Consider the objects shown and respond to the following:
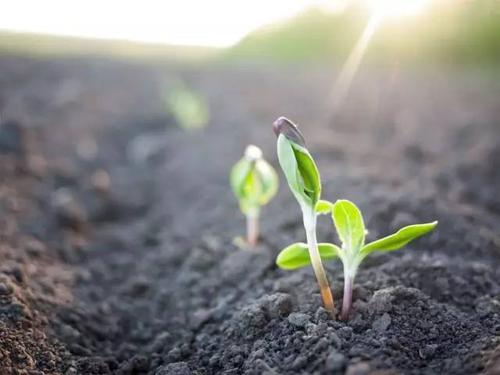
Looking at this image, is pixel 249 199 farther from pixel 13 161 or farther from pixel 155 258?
pixel 13 161

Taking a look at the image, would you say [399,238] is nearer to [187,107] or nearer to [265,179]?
[265,179]

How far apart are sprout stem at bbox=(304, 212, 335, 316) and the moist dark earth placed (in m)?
0.05

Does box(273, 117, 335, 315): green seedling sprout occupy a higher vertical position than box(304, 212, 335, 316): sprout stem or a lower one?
higher

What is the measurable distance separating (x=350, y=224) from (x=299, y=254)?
217 millimetres

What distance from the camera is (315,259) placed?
1727 millimetres

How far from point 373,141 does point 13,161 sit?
254 centimetres

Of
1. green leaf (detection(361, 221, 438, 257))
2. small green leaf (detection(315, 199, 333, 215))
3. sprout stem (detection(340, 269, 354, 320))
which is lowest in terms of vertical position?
sprout stem (detection(340, 269, 354, 320))

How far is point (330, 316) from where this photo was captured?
5.72 feet

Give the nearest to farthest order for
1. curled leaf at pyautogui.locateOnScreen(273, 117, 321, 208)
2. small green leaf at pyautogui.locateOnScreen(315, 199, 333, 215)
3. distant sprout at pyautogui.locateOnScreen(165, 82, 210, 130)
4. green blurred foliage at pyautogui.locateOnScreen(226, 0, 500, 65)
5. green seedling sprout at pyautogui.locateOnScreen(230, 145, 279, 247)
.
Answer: curled leaf at pyautogui.locateOnScreen(273, 117, 321, 208)
small green leaf at pyautogui.locateOnScreen(315, 199, 333, 215)
green seedling sprout at pyautogui.locateOnScreen(230, 145, 279, 247)
distant sprout at pyautogui.locateOnScreen(165, 82, 210, 130)
green blurred foliage at pyautogui.locateOnScreen(226, 0, 500, 65)

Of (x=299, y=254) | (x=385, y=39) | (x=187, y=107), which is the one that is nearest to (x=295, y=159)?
(x=299, y=254)

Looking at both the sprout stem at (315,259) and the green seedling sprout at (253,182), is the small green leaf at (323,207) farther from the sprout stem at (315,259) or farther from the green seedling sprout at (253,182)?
the green seedling sprout at (253,182)

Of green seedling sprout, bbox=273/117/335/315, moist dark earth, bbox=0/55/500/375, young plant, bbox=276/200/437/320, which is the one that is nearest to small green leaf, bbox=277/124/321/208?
green seedling sprout, bbox=273/117/335/315

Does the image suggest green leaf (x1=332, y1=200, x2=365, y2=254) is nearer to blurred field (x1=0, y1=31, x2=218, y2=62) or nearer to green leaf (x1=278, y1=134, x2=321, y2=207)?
green leaf (x1=278, y1=134, x2=321, y2=207)

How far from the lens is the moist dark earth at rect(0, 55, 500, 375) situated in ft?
5.58
